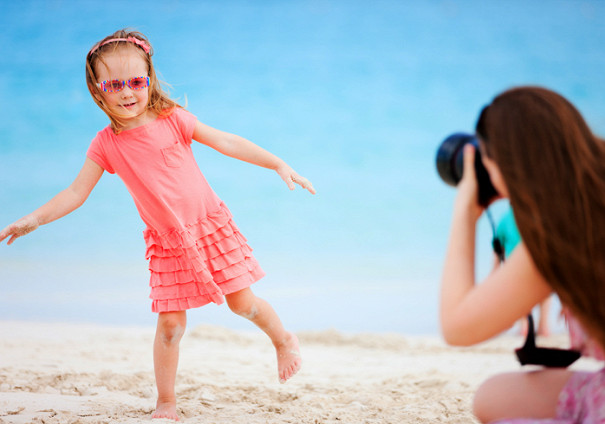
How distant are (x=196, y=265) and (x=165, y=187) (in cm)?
35

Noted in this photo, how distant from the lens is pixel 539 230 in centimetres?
117

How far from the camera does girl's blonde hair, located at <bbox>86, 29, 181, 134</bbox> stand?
241 centimetres

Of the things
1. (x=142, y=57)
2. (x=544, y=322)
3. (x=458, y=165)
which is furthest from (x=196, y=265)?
(x=544, y=322)

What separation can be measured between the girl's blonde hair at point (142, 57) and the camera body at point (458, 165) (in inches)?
55.7

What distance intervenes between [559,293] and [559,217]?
0.16m

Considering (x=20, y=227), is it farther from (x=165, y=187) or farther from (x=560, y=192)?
(x=560, y=192)

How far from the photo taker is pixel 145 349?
184 inches

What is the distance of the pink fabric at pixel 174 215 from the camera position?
7.95ft

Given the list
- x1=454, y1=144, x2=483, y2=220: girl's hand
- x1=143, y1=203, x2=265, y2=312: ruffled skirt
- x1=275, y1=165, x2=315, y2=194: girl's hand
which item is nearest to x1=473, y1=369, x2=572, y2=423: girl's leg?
x1=454, y1=144, x2=483, y2=220: girl's hand

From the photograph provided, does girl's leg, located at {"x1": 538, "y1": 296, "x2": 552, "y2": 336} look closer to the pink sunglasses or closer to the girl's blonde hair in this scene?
the girl's blonde hair

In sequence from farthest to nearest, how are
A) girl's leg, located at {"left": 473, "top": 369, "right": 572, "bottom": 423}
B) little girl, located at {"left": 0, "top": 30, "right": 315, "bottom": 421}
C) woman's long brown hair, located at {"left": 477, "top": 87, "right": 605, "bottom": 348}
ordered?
little girl, located at {"left": 0, "top": 30, "right": 315, "bottom": 421}, girl's leg, located at {"left": 473, "top": 369, "right": 572, "bottom": 423}, woman's long brown hair, located at {"left": 477, "top": 87, "right": 605, "bottom": 348}

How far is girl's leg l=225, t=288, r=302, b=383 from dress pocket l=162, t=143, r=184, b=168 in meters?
→ 0.61

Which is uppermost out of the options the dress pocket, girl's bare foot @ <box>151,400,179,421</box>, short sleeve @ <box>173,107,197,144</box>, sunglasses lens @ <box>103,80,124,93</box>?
sunglasses lens @ <box>103,80,124,93</box>

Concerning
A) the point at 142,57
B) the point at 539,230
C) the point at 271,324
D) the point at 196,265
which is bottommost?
the point at 271,324
